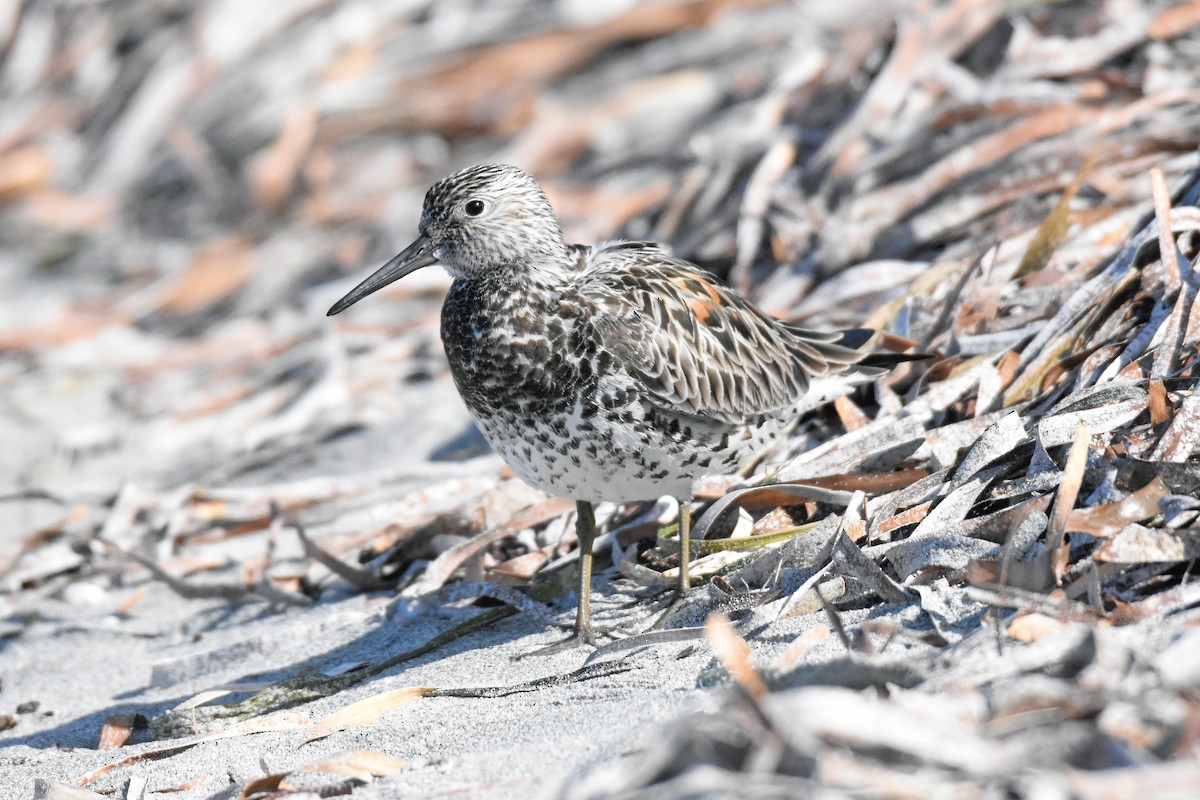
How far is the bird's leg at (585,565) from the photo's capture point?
3.87m

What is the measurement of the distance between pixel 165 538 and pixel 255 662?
126 cm

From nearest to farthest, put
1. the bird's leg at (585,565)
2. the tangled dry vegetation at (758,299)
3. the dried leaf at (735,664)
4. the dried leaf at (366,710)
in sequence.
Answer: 1. the dried leaf at (735,664)
2. the tangled dry vegetation at (758,299)
3. the dried leaf at (366,710)
4. the bird's leg at (585,565)

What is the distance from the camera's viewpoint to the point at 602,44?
862 cm

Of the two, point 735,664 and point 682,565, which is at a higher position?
point 735,664

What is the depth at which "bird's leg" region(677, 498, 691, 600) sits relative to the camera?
153 inches

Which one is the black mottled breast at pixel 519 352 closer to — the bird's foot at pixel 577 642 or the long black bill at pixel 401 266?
the long black bill at pixel 401 266

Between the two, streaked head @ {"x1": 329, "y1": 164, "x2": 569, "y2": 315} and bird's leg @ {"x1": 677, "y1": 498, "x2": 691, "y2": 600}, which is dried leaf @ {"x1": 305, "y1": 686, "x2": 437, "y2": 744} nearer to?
bird's leg @ {"x1": 677, "y1": 498, "x2": 691, "y2": 600}

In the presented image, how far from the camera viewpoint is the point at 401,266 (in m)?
4.27

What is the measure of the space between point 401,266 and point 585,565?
1207mm

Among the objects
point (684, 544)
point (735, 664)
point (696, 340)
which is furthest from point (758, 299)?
point (735, 664)

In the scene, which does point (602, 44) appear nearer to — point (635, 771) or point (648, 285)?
point (648, 285)

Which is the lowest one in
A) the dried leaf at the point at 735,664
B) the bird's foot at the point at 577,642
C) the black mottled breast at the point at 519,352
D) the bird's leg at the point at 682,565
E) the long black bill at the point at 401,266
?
the bird's foot at the point at 577,642

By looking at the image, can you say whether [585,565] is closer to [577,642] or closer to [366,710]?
[577,642]

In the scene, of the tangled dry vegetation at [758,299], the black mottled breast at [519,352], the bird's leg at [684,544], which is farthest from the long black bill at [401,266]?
the bird's leg at [684,544]
